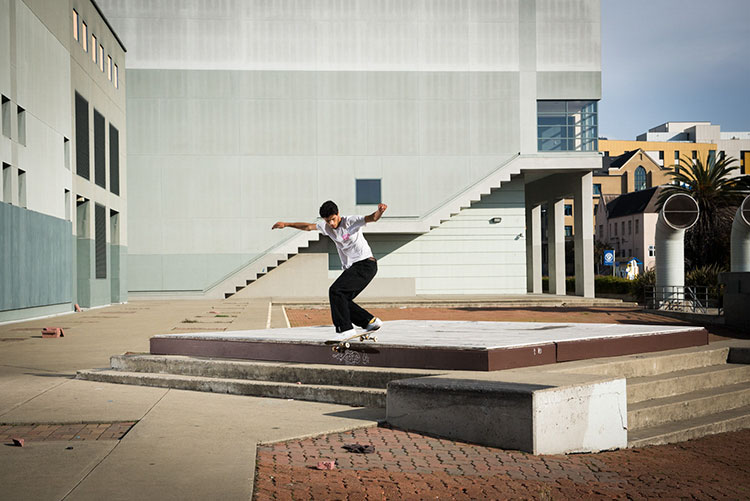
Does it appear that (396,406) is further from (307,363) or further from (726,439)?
(726,439)

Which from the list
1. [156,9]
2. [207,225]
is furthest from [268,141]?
[156,9]

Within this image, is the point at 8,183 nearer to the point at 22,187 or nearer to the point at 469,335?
the point at 22,187

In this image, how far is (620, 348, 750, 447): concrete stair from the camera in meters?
7.91

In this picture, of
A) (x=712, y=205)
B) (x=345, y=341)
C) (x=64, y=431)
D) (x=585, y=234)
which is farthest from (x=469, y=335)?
(x=712, y=205)

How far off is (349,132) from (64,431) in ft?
113

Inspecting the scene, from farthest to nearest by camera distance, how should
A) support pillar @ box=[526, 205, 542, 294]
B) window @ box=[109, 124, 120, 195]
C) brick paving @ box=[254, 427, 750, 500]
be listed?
1. support pillar @ box=[526, 205, 542, 294]
2. window @ box=[109, 124, 120, 195]
3. brick paving @ box=[254, 427, 750, 500]

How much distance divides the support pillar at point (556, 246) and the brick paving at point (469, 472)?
37217mm

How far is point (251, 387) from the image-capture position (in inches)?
364

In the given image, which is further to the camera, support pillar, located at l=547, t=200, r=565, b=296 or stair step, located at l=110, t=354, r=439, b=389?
support pillar, located at l=547, t=200, r=565, b=296

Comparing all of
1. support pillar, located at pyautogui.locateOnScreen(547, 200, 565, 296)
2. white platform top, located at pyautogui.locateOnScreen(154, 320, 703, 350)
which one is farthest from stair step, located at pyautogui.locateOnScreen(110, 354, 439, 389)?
support pillar, located at pyautogui.locateOnScreen(547, 200, 565, 296)

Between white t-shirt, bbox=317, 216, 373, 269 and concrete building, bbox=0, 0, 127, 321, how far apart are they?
1685cm

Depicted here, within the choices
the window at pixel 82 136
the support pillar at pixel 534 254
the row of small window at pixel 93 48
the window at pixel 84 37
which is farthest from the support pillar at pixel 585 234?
the window at pixel 84 37

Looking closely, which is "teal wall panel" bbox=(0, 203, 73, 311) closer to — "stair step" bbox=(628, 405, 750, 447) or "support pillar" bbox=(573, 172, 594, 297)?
"stair step" bbox=(628, 405, 750, 447)

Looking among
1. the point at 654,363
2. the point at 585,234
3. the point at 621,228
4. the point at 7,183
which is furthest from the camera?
the point at 621,228
